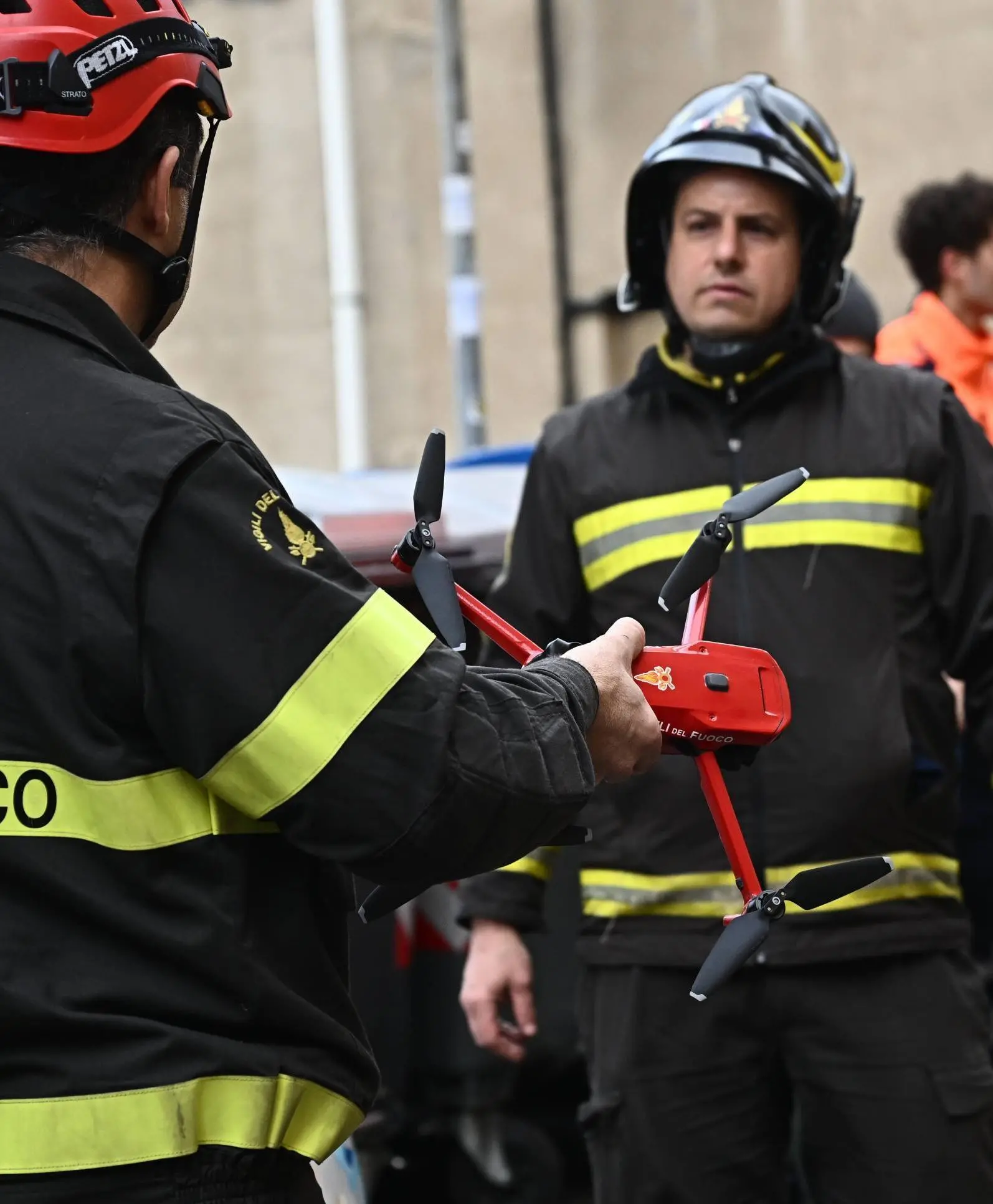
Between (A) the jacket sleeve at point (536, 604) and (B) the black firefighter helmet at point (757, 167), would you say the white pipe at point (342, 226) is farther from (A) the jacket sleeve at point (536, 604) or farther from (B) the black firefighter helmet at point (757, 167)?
(A) the jacket sleeve at point (536, 604)

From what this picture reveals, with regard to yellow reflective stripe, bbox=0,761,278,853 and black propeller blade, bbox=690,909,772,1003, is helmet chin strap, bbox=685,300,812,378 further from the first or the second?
yellow reflective stripe, bbox=0,761,278,853

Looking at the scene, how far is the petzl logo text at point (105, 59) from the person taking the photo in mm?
2051

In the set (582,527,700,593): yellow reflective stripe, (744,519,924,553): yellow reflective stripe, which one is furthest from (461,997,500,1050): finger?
(744,519,924,553): yellow reflective stripe

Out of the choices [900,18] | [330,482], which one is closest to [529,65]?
[900,18]

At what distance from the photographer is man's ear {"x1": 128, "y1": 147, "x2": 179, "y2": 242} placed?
83.6 inches

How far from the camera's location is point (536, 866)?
337cm

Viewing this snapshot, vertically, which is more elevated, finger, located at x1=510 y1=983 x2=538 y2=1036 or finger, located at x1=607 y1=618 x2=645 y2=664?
finger, located at x1=607 y1=618 x2=645 y2=664

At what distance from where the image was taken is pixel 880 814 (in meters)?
3.08

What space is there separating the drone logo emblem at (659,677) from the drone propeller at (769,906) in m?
0.26

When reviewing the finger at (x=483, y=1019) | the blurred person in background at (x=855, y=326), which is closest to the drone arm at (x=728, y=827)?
the finger at (x=483, y=1019)

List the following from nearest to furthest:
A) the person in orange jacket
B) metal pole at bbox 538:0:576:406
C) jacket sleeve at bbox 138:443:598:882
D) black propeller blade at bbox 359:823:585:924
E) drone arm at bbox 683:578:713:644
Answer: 1. jacket sleeve at bbox 138:443:598:882
2. black propeller blade at bbox 359:823:585:924
3. drone arm at bbox 683:578:713:644
4. the person in orange jacket
5. metal pole at bbox 538:0:576:406

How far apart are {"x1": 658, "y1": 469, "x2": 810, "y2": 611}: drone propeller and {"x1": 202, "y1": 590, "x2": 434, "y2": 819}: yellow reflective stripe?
1.45 feet

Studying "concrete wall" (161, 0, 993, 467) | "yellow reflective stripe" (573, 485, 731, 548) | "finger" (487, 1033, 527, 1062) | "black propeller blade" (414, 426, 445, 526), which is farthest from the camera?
"concrete wall" (161, 0, 993, 467)

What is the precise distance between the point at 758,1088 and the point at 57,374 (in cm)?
172
